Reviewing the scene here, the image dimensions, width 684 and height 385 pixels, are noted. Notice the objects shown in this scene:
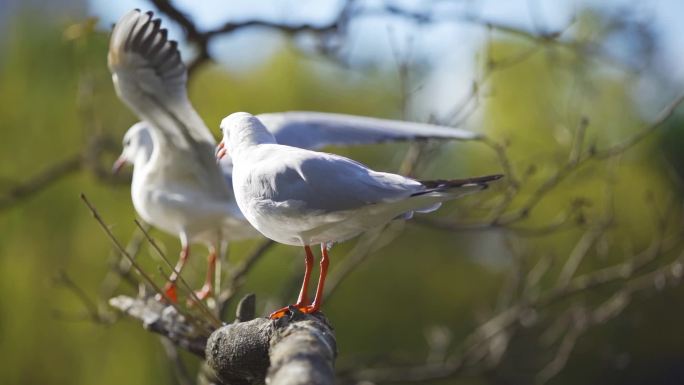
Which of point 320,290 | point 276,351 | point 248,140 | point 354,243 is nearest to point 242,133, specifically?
point 248,140

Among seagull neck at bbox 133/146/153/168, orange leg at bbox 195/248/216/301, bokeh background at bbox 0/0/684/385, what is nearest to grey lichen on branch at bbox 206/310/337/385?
orange leg at bbox 195/248/216/301

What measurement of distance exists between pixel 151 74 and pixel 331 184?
810 millimetres

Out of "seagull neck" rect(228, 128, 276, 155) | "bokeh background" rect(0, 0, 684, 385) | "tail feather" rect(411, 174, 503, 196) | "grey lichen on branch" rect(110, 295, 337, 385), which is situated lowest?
"bokeh background" rect(0, 0, 684, 385)

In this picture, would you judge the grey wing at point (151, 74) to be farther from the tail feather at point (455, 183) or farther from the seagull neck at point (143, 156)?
the tail feather at point (455, 183)

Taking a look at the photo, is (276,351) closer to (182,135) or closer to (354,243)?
(182,135)

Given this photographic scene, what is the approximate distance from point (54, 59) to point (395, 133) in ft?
18.0

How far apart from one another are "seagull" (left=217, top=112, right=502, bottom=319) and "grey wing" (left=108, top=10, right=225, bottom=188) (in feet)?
1.72

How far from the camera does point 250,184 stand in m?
1.47

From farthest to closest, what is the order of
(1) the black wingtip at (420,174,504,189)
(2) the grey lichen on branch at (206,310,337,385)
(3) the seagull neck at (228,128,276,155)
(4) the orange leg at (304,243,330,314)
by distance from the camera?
(3) the seagull neck at (228,128,276,155)
(4) the orange leg at (304,243,330,314)
(1) the black wingtip at (420,174,504,189)
(2) the grey lichen on branch at (206,310,337,385)

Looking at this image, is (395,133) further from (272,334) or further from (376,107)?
(376,107)

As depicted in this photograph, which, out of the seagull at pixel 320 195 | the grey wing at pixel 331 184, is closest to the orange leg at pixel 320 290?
the seagull at pixel 320 195

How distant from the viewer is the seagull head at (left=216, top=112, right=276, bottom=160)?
1.61 m

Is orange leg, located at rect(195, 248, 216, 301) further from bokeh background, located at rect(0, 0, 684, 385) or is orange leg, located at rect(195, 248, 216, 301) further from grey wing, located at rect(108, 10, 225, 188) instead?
bokeh background, located at rect(0, 0, 684, 385)

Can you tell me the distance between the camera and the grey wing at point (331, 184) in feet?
4.32
